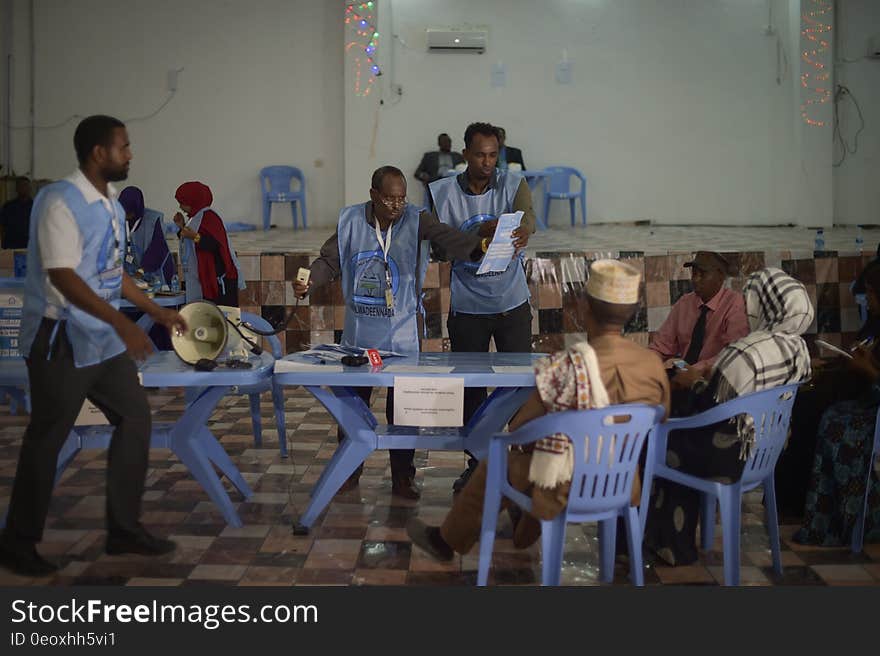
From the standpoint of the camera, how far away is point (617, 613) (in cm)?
261

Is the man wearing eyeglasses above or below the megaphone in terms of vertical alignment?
above

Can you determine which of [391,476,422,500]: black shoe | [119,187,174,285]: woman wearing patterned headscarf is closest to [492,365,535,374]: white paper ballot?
[391,476,422,500]: black shoe

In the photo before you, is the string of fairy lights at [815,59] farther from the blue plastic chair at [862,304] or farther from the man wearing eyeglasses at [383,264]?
the man wearing eyeglasses at [383,264]

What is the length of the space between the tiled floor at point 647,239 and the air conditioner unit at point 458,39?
2.50 meters

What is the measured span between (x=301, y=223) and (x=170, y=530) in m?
9.10

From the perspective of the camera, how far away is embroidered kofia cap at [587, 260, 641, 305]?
2799 millimetres

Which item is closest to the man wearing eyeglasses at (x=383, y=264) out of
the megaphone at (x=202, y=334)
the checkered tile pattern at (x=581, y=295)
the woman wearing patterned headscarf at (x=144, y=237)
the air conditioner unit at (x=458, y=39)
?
the megaphone at (x=202, y=334)

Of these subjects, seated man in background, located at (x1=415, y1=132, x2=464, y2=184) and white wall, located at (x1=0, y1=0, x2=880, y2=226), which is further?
white wall, located at (x1=0, y1=0, x2=880, y2=226)

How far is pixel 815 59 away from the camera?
468 inches

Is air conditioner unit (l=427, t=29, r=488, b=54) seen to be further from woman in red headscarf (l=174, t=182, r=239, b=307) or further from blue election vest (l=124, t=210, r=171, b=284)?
woman in red headscarf (l=174, t=182, r=239, b=307)

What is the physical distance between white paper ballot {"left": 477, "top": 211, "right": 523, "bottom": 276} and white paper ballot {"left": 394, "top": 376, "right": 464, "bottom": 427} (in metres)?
0.80

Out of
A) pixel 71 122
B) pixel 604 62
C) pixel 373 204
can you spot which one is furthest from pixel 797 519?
pixel 71 122

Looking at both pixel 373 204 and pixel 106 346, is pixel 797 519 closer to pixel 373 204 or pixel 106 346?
pixel 373 204

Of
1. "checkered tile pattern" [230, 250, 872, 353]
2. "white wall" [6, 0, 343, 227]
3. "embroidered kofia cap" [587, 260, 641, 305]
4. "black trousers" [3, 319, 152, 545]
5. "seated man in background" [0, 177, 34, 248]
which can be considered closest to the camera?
"embroidered kofia cap" [587, 260, 641, 305]
